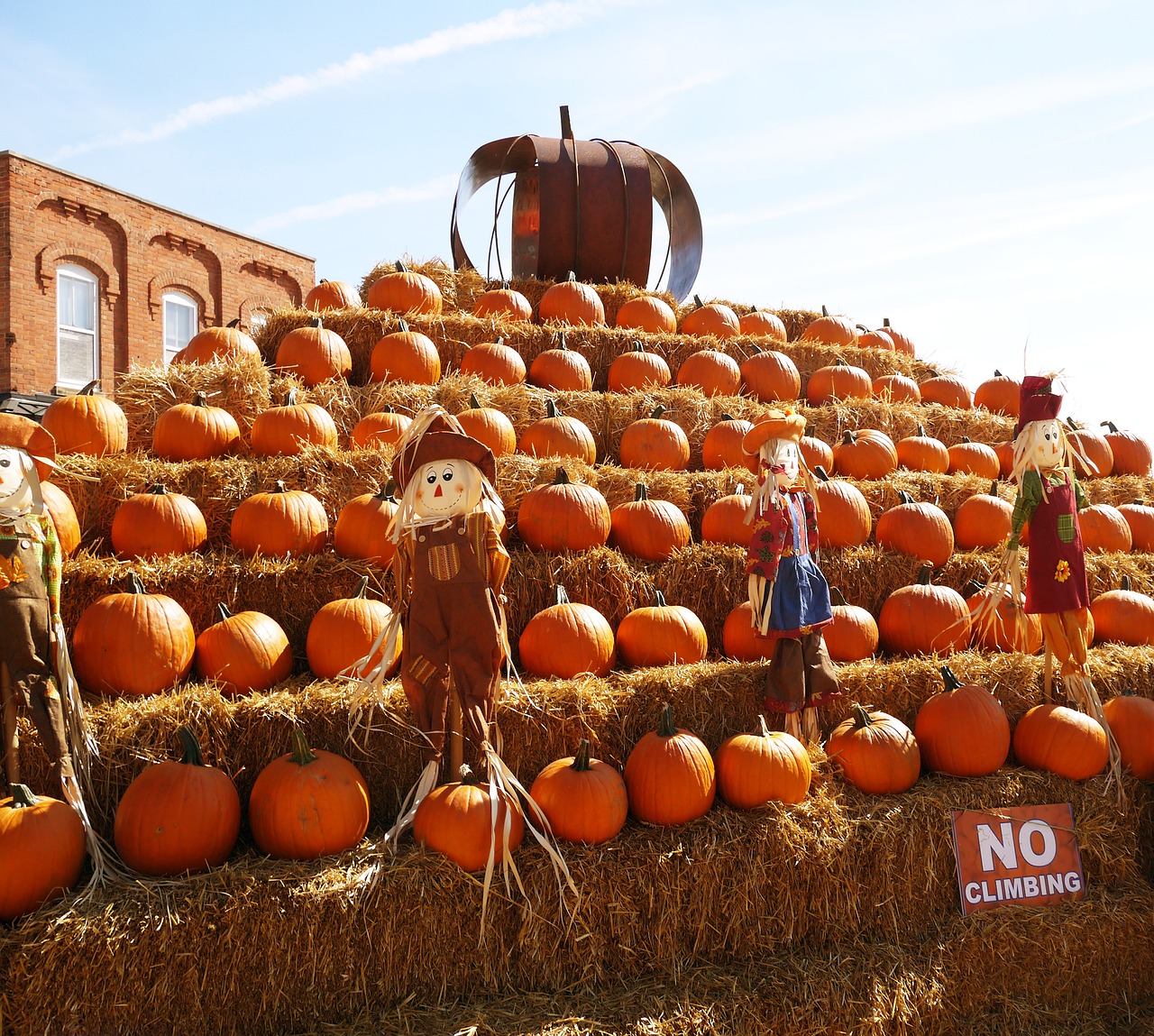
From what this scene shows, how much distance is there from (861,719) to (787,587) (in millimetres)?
643

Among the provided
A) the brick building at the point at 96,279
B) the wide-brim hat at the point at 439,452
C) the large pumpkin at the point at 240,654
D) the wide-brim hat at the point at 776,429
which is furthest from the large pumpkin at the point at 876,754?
the brick building at the point at 96,279

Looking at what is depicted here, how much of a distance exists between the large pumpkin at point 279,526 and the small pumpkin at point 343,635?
1.76 ft

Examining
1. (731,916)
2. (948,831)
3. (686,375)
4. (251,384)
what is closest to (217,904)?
(731,916)

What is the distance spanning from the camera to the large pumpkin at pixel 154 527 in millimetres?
4145

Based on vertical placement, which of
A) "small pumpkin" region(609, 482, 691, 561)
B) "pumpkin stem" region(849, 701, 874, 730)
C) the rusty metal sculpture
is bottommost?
"pumpkin stem" region(849, 701, 874, 730)

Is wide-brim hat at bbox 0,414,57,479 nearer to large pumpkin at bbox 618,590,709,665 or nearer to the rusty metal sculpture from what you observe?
large pumpkin at bbox 618,590,709,665

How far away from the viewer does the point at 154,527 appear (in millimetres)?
4156

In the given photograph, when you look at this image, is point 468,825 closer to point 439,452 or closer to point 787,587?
point 439,452

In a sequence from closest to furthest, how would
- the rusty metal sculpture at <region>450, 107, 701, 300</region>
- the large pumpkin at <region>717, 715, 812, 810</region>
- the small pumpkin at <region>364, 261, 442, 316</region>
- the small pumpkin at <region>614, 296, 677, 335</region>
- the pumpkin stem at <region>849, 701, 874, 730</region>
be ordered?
the large pumpkin at <region>717, 715, 812, 810</region>
the pumpkin stem at <region>849, 701, 874, 730</region>
the small pumpkin at <region>364, 261, 442, 316</region>
the small pumpkin at <region>614, 296, 677, 335</region>
the rusty metal sculpture at <region>450, 107, 701, 300</region>

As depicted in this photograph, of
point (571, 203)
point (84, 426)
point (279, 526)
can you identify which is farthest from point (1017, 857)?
point (571, 203)

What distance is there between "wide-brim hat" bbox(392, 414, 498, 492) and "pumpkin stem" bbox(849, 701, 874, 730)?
1.87m

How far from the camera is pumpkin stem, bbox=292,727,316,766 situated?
3191 millimetres

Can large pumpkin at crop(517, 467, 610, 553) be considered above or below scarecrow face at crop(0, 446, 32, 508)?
below

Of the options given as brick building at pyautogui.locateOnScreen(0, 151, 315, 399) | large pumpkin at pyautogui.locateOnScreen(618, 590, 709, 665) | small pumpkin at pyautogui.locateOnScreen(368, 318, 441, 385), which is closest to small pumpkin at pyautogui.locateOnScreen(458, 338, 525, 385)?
small pumpkin at pyautogui.locateOnScreen(368, 318, 441, 385)
